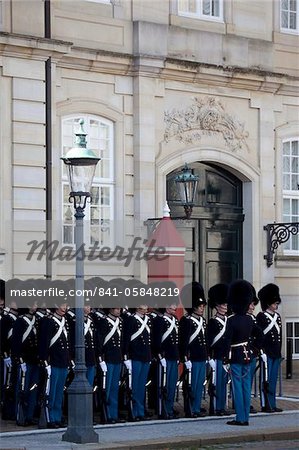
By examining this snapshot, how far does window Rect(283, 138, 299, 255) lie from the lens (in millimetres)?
23031

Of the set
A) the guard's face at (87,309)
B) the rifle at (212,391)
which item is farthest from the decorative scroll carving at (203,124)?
the guard's face at (87,309)

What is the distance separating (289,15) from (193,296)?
319 inches

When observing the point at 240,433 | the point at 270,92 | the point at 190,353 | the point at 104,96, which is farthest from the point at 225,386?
the point at 270,92

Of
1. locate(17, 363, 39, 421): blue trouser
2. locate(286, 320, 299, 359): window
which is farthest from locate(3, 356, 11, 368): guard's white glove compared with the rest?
locate(286, 320, 299, 359): window

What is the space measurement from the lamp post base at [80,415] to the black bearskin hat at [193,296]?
290 cm

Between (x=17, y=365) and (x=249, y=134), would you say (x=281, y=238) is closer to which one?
(x=249, y=134)

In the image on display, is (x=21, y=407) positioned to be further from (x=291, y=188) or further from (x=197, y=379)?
(x=291, y=188)

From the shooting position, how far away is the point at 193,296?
1706cm

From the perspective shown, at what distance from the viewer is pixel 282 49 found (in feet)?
75.3

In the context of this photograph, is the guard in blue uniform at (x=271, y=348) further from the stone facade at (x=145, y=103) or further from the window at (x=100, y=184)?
the window at (x=100, y=184)

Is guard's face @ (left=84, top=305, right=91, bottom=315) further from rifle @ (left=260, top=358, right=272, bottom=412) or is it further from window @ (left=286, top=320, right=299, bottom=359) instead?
window @ (left=286, top=320, right=299, bottom=359)

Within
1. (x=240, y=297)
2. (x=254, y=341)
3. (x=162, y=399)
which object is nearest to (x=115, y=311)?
(x=162, y=399)

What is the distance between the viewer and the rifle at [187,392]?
653 inches

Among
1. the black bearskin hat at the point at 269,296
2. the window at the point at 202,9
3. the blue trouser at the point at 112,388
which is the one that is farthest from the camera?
the window at the point at 202,9
